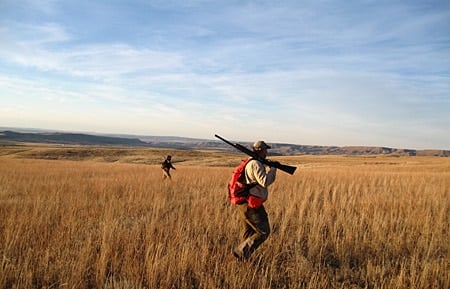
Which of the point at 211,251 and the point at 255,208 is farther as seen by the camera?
the point at 211,251

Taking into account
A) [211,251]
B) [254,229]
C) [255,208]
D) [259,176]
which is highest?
[259,176]

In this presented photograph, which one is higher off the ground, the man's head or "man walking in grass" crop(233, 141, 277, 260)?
the man's head

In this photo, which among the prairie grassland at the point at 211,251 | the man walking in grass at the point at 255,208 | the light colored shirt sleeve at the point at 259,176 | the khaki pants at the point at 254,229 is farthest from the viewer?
the khaki pants at the point at 254,229

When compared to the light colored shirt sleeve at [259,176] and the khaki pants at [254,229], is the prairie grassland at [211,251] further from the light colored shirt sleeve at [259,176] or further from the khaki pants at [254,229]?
the light colored shirt sleeve at [259,176]

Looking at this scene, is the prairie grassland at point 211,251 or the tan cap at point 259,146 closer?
the prairie grassland at point 211,251

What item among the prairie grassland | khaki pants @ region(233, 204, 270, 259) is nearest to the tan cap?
khaki pants @ region(233, 204, 270, 259)

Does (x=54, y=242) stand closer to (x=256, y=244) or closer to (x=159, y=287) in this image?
(x=159, y=287)

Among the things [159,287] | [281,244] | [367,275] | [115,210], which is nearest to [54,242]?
[159,287]

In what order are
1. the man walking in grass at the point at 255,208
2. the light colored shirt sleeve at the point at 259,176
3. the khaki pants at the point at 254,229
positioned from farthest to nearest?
the khaki pants at the point at 254,229, the man walking in grass at the point at 255,208, the light colored shirt sleeve at the point at 259,176

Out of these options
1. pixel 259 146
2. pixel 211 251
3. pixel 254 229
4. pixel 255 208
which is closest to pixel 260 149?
pixel 259 146

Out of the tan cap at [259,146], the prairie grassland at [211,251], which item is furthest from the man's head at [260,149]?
the prairie grassland at [211,251]

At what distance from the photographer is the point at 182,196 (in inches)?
466

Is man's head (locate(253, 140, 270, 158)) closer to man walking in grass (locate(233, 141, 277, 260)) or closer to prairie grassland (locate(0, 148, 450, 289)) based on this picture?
man walking in grass (locate(233, 141, 277, 260))

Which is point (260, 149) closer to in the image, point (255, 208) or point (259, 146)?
point (259, 146)
